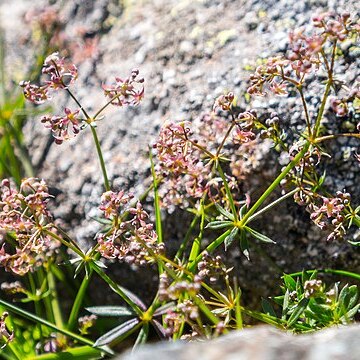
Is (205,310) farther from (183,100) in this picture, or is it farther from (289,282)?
(183,100)

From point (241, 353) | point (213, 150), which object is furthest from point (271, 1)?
point (241, 353)

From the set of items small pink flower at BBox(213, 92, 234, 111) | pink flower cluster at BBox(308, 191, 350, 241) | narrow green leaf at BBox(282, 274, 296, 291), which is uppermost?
small pink flower at BBox(213, 92, 234, 111)

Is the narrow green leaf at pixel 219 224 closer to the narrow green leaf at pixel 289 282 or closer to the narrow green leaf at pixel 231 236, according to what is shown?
the narrow green leaf at pixel 231 236

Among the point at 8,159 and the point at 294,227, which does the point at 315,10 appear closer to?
the point at 294,227

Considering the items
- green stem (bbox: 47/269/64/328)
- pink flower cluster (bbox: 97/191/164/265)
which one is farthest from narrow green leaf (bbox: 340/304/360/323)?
green stem (bbox: 47/269/64/328)

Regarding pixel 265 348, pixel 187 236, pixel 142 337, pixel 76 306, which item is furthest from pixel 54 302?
pixel 265 348

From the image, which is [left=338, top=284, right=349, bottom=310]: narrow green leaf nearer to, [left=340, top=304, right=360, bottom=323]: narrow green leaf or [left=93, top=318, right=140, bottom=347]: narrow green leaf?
[left=340, top=304, right=360, bottom=323]: narrow green leaf

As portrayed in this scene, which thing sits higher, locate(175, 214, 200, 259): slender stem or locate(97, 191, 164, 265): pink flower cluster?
locate(97, 191, 164, 265): pink flower cluster
